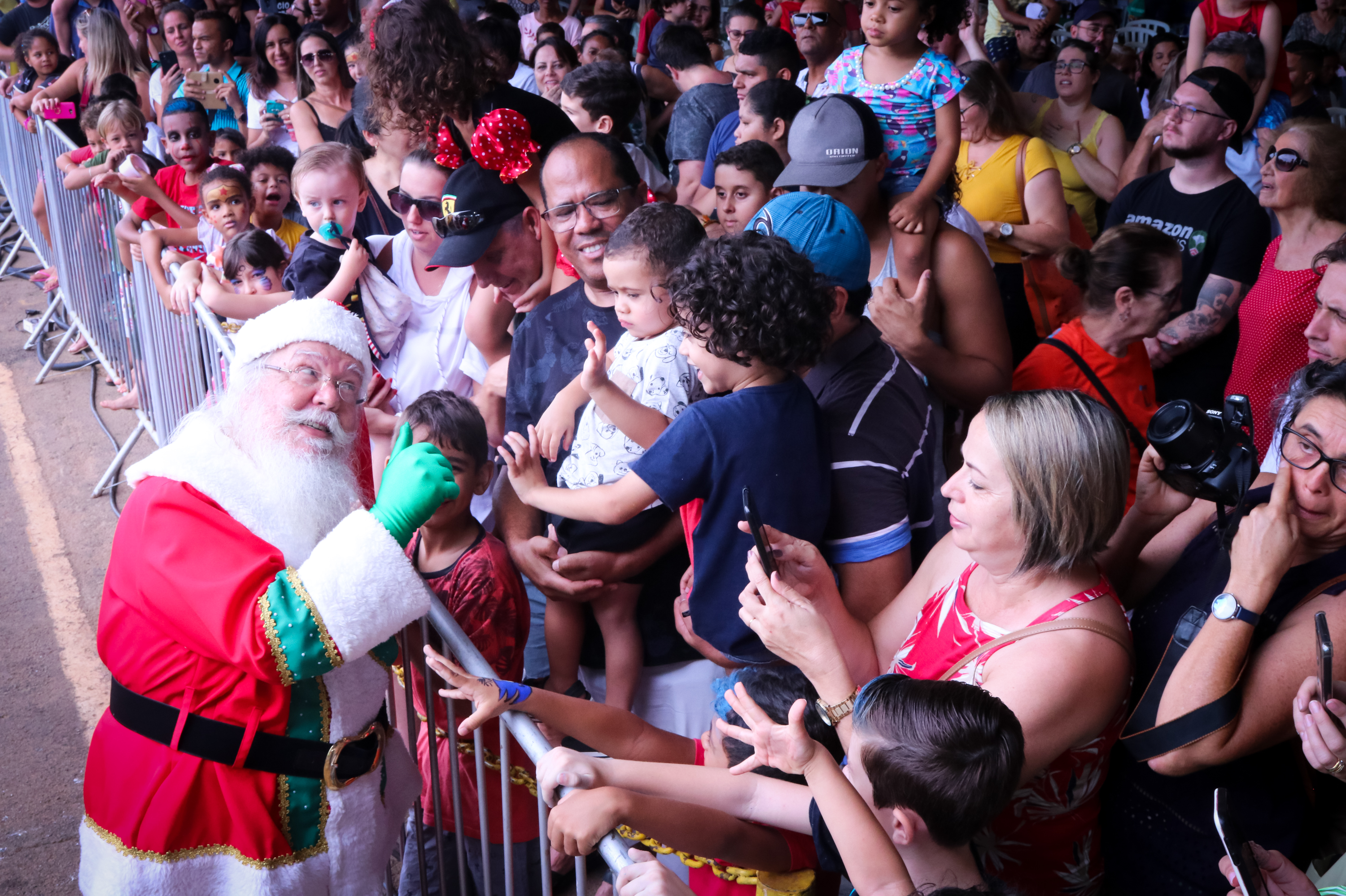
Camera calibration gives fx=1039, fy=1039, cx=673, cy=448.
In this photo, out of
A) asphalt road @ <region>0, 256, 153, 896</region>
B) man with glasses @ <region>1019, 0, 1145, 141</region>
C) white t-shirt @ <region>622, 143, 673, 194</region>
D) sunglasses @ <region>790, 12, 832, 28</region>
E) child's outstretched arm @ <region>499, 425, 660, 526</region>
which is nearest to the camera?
child's outstretched arm @ <region>499, 425, 660, 526</region>

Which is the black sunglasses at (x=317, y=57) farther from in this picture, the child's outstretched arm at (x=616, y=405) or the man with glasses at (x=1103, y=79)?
the child's outstretched arm at (x=616, y=405)

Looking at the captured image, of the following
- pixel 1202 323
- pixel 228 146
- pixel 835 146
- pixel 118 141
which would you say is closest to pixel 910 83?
pixel 835 146

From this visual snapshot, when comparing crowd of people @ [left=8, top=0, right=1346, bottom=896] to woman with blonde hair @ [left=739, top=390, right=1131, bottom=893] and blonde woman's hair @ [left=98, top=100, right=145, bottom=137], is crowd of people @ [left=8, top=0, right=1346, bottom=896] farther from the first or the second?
blonde woman's hair @ [left=98, top=100, right=145, bottom=137]

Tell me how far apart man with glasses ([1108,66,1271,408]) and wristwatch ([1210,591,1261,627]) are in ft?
6.64

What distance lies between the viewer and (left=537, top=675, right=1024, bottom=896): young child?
1.50 metres

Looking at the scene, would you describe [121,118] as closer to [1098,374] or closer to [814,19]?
[814,19]

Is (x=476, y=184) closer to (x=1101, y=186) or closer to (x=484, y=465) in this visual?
(x=484, y=465)

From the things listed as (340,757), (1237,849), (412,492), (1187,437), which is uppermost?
(1187,437)

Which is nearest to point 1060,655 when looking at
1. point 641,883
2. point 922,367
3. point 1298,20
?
point 641,883

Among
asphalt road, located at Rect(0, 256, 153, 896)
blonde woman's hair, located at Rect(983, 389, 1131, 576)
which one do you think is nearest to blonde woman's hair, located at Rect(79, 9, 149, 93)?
asphalt road, located at Rect(0, 256, 153, 896)

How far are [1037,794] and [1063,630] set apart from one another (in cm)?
30

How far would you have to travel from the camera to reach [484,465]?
2.93m

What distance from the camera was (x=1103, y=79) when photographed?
575 centimetres

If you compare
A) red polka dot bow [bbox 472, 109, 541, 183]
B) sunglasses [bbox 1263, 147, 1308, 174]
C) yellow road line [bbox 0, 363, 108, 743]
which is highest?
red polka dot bow [bbox 472, 109, 541, 183]
